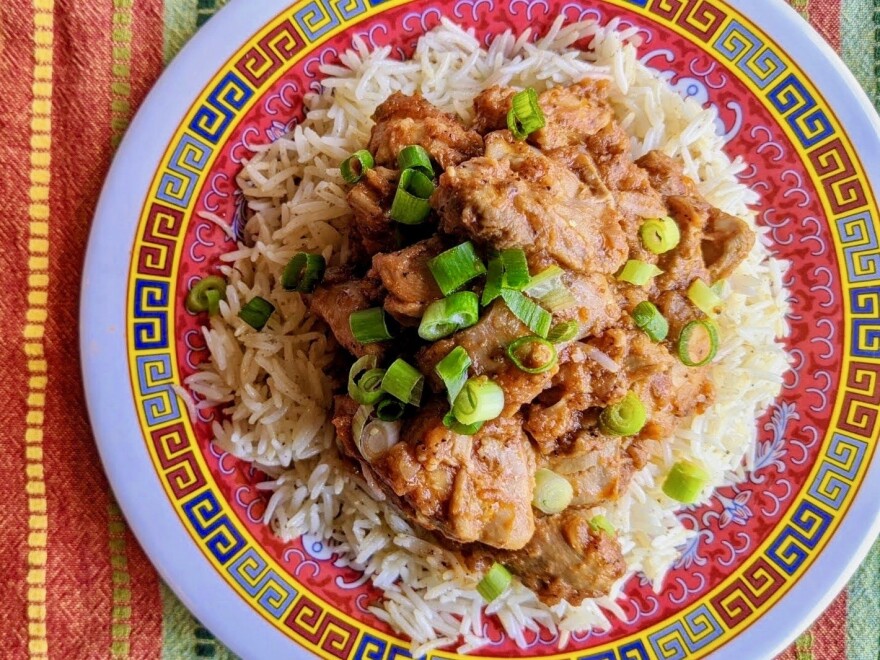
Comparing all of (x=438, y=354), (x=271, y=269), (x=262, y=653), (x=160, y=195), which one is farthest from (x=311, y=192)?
(x=262, y=653)

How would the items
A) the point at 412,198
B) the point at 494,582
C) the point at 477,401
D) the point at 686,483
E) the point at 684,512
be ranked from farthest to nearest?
the point at 684,512 → the point at 686,483 → the point at 494,582 → the point at 412,198 → the point at 477,401

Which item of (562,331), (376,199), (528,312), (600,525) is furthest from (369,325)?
(600,525)

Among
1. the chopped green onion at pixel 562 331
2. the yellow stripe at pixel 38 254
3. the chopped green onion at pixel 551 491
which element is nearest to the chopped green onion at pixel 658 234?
the chopped green onion at pixel 562 331

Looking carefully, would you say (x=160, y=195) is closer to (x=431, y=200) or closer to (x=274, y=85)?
(x=274, y=85)

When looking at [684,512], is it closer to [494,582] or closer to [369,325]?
[494,582]

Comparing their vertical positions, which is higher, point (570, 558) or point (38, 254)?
point (38, 254)
